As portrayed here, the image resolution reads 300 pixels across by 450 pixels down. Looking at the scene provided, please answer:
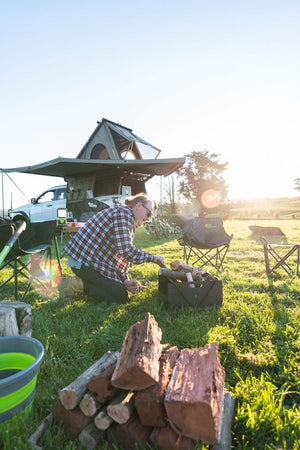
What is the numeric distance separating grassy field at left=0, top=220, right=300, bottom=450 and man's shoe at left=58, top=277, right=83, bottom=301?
0.48ft

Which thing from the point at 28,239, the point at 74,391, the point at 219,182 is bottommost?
the point at 74,391

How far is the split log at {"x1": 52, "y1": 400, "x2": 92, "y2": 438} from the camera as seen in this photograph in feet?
4.00

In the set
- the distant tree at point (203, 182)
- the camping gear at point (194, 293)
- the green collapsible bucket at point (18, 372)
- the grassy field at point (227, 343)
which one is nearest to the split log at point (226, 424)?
the grassy field at point (227, 343)

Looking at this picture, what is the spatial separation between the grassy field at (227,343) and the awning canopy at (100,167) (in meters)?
7.47

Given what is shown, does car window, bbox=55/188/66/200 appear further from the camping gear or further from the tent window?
the camping gear

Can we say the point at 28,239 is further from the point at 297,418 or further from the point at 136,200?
the point at 297,418

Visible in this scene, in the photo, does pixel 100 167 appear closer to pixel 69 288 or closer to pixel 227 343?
pixel 69 288

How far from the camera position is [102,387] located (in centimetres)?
122

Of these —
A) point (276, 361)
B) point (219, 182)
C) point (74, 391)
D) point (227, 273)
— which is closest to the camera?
point (74, 391)

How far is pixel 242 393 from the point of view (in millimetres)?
1538

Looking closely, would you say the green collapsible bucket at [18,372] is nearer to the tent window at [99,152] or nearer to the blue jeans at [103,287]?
the blue jeans at [103,287]

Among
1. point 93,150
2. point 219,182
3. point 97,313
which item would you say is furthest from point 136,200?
point 219,182

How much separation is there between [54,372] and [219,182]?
1050 inches

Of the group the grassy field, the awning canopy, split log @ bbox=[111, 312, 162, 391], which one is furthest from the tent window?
split log @ bbox=[111, 312, 162, 391]
